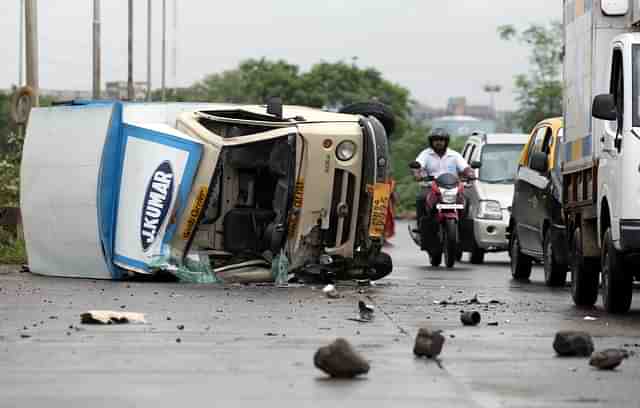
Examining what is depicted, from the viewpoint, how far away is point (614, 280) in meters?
13.2

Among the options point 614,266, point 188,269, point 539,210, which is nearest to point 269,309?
point 614,266

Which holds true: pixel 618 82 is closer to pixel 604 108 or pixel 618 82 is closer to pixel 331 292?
pixel 604 108

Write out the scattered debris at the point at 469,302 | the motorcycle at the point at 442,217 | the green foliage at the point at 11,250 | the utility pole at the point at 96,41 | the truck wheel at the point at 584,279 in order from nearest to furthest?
the scattered debris at the point at 469,302 < the truck wheel at the point at 584,279 < the green foliage at the point at 11,250 < the motorcycle at the point at 442,217 < the utility pole at the point at 96,41


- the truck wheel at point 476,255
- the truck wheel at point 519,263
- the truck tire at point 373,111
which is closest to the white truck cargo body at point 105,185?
the truck tire at point 373,111

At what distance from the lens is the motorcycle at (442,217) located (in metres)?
21.6

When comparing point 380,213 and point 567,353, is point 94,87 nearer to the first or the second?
point 380,213

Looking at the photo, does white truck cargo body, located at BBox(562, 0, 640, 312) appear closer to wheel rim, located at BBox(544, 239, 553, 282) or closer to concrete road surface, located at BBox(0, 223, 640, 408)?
concrete road surface, located at BBox(0, 223, 640, 408)

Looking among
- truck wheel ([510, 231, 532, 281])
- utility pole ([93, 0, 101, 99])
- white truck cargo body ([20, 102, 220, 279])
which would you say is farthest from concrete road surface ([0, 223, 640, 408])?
utility pole ([93, 0, 101, 99])

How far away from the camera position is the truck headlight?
16.4 meters

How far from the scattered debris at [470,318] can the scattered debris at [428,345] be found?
220 centimetres

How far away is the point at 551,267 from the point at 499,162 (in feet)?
24.1

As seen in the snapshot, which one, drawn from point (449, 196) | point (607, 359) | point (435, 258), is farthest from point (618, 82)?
point (435, 258)

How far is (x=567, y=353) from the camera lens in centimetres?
964

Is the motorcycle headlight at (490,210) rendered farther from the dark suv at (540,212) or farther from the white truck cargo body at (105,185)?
the white truck cargo body at (105,185)
